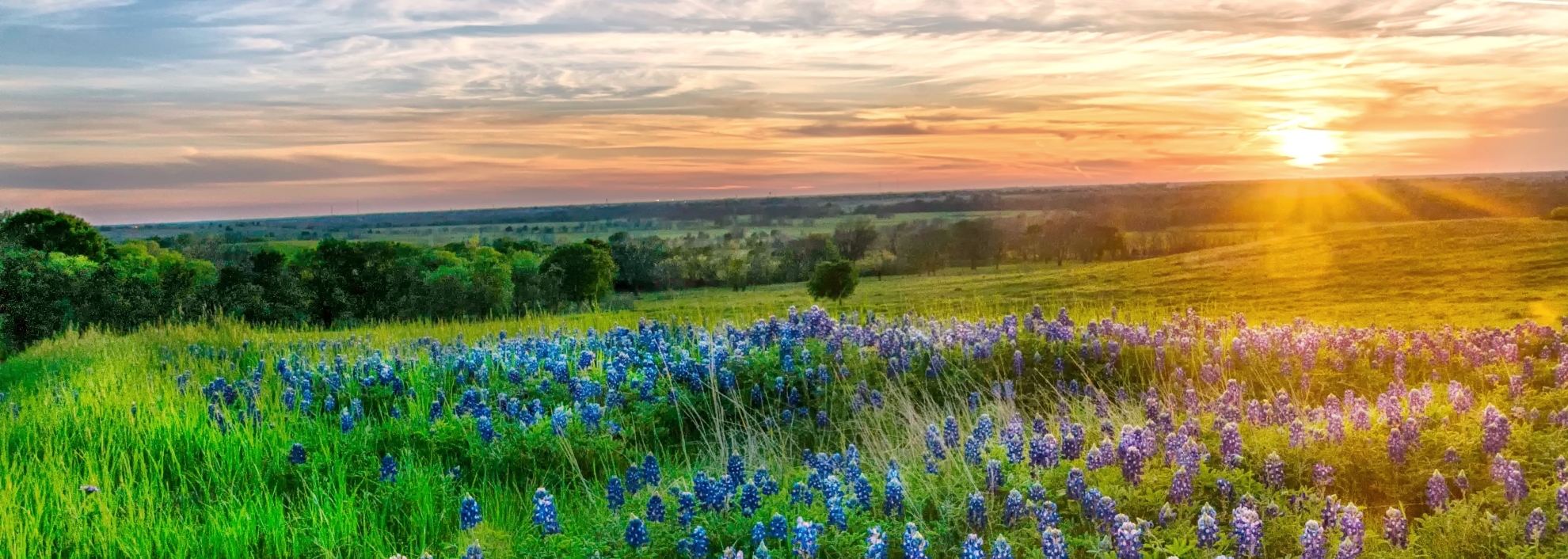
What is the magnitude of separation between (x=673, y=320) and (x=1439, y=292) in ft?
62.5

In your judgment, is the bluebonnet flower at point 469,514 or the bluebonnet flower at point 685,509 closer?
the bluebonnet flower at point 685,509

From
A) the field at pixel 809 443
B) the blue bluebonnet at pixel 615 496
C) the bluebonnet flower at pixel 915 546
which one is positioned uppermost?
the bluebonnet flower at pixel 915 546

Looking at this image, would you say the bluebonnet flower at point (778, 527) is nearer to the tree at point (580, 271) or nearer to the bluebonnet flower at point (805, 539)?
the bluebonnet flower at point (805, 539)

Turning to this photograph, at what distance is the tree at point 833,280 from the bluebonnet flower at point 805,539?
744 inches

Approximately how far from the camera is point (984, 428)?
6.48m

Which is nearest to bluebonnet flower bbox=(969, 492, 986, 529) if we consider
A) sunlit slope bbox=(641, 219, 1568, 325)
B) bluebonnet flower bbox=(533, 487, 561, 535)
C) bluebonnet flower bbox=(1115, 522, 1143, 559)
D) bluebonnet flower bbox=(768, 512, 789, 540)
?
bluebonnet flower bbox=(1115, 522, 1143, 559)

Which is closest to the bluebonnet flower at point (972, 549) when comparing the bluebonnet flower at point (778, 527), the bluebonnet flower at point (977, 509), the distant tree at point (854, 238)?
the bluebonnet flower at point (977, 509)

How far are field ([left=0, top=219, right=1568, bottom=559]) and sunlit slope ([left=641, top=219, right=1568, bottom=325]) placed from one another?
21.3 feet

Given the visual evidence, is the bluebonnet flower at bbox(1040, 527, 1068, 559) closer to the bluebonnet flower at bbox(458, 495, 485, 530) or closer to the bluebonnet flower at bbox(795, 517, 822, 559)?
the bluebonnet flower at bbox(795, 517, 822, 559)

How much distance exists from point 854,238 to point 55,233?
2811 cm

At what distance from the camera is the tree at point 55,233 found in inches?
1321

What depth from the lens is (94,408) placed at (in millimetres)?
9281

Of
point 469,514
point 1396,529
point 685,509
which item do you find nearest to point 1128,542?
point 1396,529

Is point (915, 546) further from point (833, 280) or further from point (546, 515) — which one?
point (833, 280)
